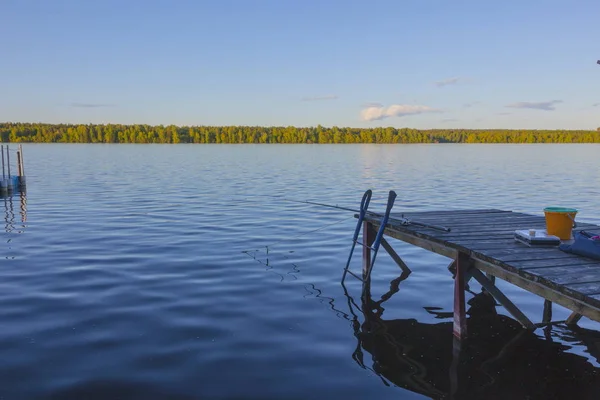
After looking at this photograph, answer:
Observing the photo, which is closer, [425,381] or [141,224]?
[425,381]

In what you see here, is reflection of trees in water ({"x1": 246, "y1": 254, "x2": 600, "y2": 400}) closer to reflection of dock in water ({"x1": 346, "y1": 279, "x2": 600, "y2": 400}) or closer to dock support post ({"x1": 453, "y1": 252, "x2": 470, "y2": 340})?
reflection of dock in water ({"x1": 346, "y1": 279, "x2": 600, "y2": 400})

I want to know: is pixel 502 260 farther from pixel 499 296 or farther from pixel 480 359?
pixel 480 359

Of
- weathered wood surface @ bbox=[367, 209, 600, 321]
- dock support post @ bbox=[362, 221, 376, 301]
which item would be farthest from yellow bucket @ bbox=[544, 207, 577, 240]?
dock support post @ bbox=[362, 221, 376, 301]

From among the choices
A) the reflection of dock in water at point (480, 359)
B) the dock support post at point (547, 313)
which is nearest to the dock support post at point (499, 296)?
the reflection of dock in water at point (480, 359)

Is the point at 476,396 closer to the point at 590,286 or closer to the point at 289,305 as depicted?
the point at 590,286

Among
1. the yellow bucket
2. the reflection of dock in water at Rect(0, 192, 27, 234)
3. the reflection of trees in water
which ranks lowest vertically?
the reflection of dock in water at Rect(0, 192, 27, 234)

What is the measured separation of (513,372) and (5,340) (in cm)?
737

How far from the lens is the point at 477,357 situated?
741 cm

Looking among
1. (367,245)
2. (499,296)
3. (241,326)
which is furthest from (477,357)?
(367,245)

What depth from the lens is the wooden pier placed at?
5932mm

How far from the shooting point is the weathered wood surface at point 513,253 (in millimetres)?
5830

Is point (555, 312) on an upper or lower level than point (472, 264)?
lower

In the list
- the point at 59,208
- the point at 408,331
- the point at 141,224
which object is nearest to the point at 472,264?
the point at 408,331

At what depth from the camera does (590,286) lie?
5.79 m
